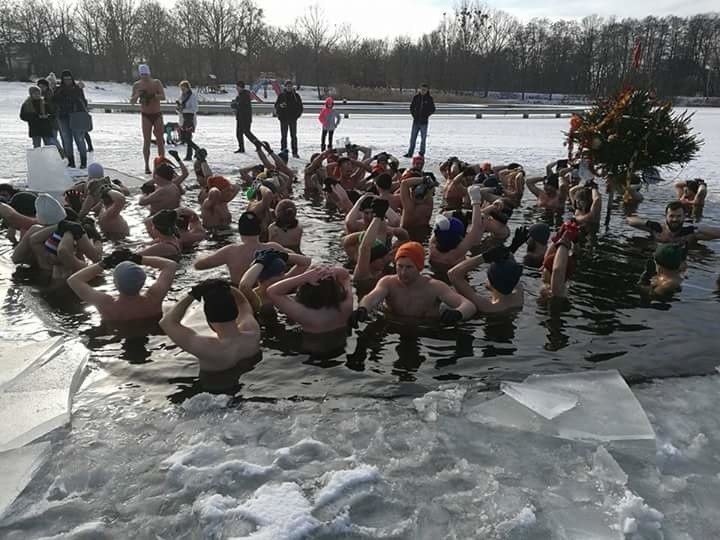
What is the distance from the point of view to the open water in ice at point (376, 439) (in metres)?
3.04

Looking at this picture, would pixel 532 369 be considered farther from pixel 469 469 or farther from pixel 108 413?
pixel 108 413

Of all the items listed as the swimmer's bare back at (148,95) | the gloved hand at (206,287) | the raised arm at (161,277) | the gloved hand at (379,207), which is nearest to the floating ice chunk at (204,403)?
the gloved hand at (206,287)

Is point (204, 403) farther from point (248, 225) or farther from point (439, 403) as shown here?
point (248, 225)

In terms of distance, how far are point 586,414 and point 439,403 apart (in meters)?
1.01

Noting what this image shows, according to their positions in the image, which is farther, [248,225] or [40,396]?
[248,225]

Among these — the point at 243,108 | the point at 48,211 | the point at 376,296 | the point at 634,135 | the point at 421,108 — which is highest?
the point at 421,108

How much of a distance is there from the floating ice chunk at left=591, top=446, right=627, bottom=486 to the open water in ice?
22 millimetres

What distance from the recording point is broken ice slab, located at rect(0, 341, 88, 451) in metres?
3.74

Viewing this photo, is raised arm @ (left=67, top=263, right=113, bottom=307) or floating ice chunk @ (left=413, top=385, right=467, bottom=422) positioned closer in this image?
floating ice chunk @ (left=413, top=385, right=467, bottom=422)

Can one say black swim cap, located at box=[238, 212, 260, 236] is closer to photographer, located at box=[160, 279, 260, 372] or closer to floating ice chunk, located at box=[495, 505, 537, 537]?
photographer, located at box=[160, 279, 260, 372]

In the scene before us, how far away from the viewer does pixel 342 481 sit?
3283mm

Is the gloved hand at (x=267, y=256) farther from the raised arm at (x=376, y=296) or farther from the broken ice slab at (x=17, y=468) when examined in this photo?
the broken ice slab at (x=17, y=468)

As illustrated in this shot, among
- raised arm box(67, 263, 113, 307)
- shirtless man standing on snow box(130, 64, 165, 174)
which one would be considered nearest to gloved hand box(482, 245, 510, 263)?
raised arm box(67, 263, 113, 307)

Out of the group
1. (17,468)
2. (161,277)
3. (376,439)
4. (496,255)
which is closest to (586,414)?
(376,439)
